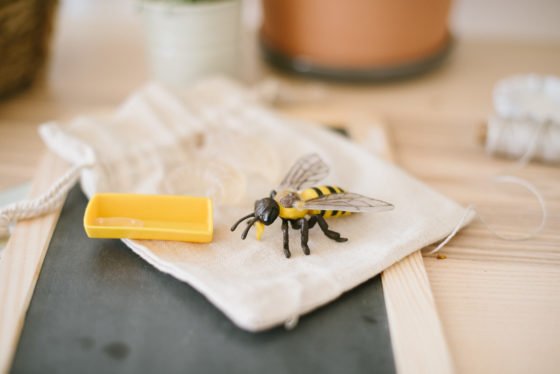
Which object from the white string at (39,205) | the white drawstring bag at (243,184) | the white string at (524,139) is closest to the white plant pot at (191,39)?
the white drawstring bag at (243,184)

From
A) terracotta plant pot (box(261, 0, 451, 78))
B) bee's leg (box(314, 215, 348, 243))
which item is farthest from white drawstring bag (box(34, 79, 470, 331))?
terracotta plant pot (box(261, 0, 451, 78))

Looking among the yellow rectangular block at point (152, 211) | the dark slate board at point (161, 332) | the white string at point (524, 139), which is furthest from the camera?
the white string at point (524, 139)

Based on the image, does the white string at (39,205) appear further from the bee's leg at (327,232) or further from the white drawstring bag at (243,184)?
the bee's leg at (327,232)

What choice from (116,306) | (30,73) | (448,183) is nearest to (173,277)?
(116,306)

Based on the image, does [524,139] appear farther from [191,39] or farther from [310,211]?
[191,39]

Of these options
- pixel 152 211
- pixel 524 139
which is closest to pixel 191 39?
pixel 152 211

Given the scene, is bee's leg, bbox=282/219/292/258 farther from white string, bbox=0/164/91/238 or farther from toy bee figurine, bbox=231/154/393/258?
white string, bbox=0/164/91/238

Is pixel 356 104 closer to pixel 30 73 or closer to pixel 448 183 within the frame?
pixel 448 183
